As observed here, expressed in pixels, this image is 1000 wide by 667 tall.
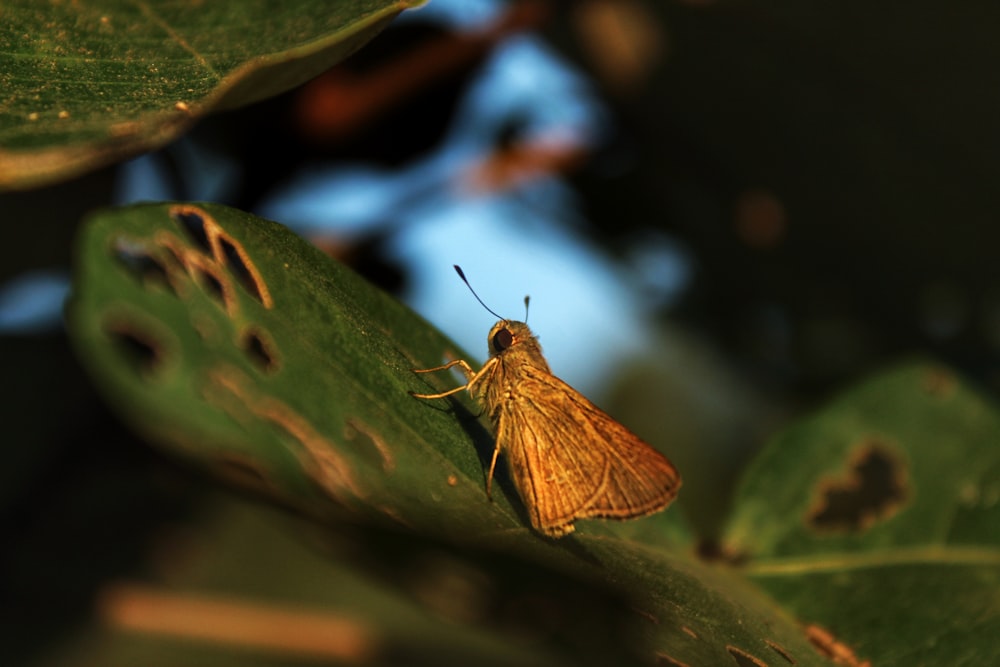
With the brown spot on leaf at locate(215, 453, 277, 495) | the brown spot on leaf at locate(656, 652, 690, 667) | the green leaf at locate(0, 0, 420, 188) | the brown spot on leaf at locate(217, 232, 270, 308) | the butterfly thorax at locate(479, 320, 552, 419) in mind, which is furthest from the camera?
the butterfly thorax at locate(479, 320, 552, 419)

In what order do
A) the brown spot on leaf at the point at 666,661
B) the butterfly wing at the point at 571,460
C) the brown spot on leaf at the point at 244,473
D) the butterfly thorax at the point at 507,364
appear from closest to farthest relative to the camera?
the brown spot on leaf at the point at 666,661 → the butterfly wing at the point at 571,460 → the brown spot on leaf at the point at 244,473 → the butterfly thorax at the point at 507,364

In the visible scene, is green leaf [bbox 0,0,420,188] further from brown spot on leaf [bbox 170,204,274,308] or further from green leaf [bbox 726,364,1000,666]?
green leaf [bbox 726,364,1000,666]

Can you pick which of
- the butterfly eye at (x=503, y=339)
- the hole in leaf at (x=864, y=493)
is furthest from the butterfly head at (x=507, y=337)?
the hole in leaf at (x=864, y=493)

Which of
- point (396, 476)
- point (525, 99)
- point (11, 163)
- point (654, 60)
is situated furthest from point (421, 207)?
point (11, 163)

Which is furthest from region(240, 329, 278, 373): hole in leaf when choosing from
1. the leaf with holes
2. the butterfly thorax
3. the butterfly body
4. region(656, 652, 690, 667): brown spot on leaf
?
region(656, 652, 690, 667): brown spot on leaf

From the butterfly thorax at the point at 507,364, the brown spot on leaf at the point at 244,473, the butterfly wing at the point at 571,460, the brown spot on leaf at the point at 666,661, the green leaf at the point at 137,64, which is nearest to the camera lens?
the green leaf at the point at 137,64

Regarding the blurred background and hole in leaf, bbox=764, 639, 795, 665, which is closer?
hole in leaf, bbox=764, 639, 795, 665

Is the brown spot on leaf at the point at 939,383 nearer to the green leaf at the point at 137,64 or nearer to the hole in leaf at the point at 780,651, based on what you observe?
the hole in leaf at the point at 780,651
